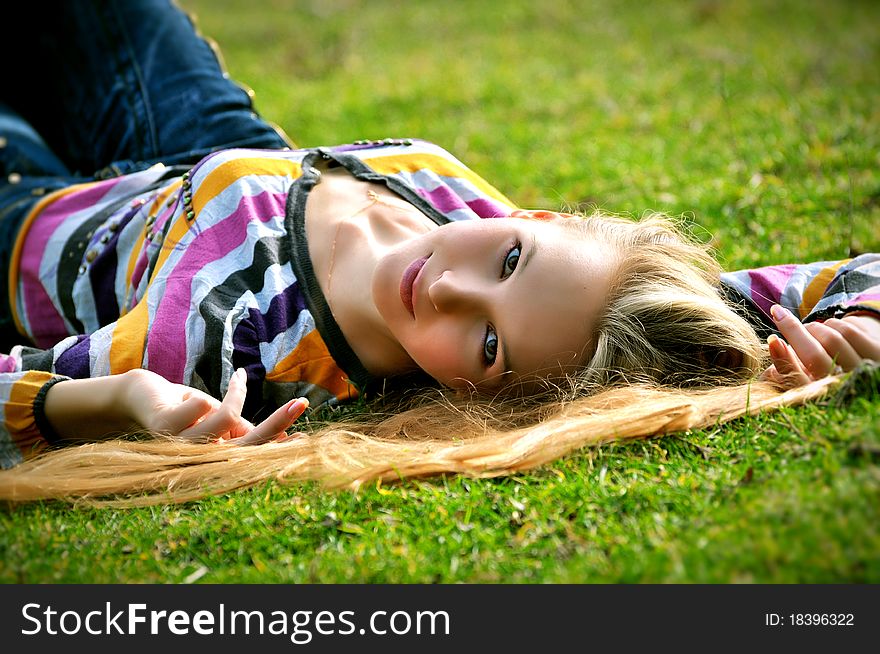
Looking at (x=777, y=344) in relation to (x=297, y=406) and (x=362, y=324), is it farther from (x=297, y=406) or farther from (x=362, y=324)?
(x=297, y=406)

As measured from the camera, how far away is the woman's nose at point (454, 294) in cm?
274

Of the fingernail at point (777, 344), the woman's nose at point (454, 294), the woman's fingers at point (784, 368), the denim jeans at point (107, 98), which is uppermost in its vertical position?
the denim jeans at point (107, 98)

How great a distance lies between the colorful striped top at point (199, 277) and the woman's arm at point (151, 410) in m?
0.08

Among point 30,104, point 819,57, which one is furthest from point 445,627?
point 819,57

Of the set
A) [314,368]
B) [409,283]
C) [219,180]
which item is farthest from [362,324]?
[219,180]

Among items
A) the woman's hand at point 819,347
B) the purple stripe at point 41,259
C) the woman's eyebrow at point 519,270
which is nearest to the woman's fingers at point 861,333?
the woman's hand at point 819,347

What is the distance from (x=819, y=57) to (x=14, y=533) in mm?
7418

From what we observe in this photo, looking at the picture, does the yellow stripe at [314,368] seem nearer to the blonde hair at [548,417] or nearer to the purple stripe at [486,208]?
the blonde hair at [548,417]

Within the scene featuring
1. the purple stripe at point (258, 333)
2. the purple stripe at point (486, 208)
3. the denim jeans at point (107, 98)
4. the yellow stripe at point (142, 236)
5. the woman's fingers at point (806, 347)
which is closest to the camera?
the woman's fingers at point (806, 347)

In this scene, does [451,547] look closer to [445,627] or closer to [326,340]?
[445,627]

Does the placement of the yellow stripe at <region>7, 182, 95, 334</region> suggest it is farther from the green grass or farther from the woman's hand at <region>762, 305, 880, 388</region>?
the woman's hand at <region>762, 305, 880, 388</region>

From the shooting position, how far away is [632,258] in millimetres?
2959

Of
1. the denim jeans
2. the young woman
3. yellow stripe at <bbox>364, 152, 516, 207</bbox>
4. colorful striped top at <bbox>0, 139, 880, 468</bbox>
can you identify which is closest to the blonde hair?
the young woman

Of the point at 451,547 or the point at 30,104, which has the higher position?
the point at 30,104
